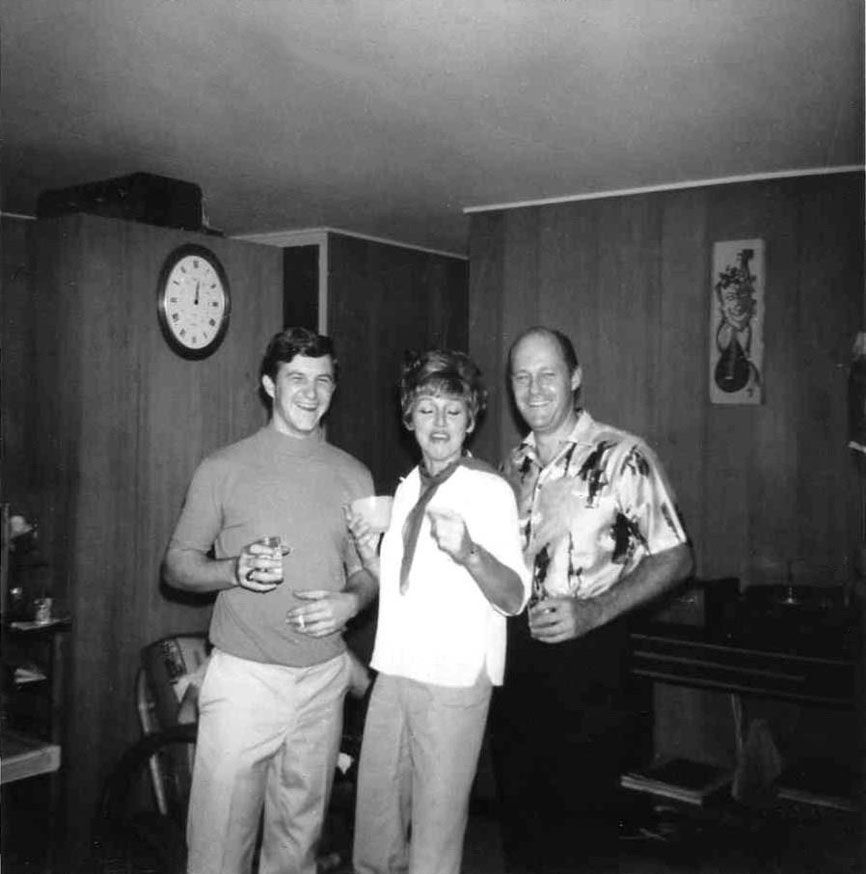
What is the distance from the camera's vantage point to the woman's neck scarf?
211 centimetres

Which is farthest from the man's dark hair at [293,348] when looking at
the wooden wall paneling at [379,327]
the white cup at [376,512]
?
the wooden wall paneling at [379,327]

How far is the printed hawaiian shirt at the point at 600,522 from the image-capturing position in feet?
7.91

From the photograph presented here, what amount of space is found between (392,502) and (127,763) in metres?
1.31

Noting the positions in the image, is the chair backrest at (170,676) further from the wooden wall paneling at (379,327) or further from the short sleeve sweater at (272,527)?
the wooden wall paneling at (379,327)

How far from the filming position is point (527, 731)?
7.89 ft

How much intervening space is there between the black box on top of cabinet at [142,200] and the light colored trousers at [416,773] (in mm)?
2361

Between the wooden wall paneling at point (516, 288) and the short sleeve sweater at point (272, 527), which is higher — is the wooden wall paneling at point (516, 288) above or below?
above

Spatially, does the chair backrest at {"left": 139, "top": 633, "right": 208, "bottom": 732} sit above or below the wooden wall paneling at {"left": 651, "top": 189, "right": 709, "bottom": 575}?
below

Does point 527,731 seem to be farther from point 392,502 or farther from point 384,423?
point 384,423

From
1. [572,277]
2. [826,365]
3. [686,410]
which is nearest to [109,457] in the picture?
[572,277]

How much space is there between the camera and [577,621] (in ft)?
7.44

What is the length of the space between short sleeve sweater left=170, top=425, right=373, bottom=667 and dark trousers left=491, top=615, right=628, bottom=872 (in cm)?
52

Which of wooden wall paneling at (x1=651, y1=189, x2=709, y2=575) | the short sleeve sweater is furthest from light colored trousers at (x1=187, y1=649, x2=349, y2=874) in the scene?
wooden wall paneling at (x1=651, y1=189, x2=709, y2=575)

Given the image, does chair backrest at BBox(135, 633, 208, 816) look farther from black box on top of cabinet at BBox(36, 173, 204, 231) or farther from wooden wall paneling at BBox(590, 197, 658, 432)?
wooden wall paneling at BBox(590, 197, 658, 432)
